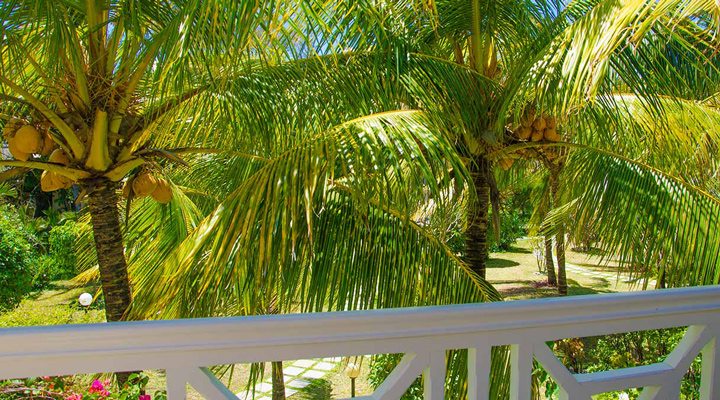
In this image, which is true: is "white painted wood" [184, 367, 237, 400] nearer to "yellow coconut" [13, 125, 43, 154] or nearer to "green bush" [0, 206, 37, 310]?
"yellow coconut" [13, 125, 43, 154]

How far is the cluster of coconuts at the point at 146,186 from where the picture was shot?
3.73m

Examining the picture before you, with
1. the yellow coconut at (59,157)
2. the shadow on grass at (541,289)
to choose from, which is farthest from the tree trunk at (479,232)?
the shadow on grass at (541,289)

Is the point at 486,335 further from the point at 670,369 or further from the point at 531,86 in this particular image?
the point at 531,86

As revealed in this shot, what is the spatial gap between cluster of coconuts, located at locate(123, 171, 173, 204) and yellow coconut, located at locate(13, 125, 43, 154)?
1.92 feet

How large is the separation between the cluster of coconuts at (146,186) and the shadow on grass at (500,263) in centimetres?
1530

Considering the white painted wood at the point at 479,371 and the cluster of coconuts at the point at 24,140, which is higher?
the cluster of coconuts at the point at 24,140

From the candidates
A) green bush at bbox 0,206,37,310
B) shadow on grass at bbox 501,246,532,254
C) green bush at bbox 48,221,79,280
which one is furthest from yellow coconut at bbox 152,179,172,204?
shadow on grass at bbox 501,246,532,254

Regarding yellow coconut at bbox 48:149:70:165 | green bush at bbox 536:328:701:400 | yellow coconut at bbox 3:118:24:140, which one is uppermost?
yellow coconut at bbox 3:118:24:140

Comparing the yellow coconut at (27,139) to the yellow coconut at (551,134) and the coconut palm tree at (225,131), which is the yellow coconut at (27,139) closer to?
the coconut palm tree at (225,131)

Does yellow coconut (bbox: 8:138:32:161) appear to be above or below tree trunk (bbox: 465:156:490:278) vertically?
above

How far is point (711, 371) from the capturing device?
1514mm

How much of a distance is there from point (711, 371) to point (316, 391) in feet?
28.5

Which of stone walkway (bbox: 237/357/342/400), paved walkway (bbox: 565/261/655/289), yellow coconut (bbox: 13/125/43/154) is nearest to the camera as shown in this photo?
yellow coconut (bbox: 13/125/43/154)

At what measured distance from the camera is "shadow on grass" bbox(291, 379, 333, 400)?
9312 millimetres
